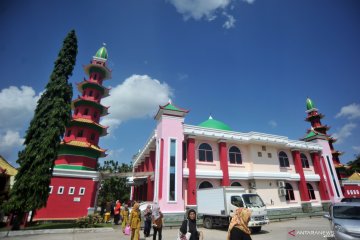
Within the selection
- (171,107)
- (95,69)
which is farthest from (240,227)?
(95,69)

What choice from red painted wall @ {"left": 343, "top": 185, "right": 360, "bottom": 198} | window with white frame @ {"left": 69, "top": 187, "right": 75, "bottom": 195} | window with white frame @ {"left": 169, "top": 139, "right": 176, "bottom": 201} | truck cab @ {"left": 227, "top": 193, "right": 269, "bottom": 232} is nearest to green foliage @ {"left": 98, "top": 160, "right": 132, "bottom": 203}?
window with white frame @ {"left": 69, "top": 187, "right": 75, "bottom": 195}

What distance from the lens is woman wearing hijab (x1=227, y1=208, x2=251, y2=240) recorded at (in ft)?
11.9

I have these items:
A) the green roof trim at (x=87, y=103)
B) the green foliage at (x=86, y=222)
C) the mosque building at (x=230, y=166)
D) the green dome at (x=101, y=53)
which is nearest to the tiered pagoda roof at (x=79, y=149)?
the green roof trim at (x=87, y=103)

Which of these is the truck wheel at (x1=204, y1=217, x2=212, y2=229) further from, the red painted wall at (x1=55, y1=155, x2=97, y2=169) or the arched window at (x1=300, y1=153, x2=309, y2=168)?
the arched window at (x1=300, y1=153, x2=309, y2=168)

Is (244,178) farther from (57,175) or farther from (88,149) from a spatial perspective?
(57,175)

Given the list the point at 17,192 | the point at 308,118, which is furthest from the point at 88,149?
the point at 308,118

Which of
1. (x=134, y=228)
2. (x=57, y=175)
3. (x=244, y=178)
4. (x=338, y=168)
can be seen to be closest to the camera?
(x=134, y=228)

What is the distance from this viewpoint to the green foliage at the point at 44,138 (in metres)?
14.0

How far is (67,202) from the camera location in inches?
788

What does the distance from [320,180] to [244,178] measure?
39.6 feet

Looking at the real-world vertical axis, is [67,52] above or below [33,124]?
above

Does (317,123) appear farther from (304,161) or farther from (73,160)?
(73,160)

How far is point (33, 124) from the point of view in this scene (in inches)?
631

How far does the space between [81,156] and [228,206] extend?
17070mm
